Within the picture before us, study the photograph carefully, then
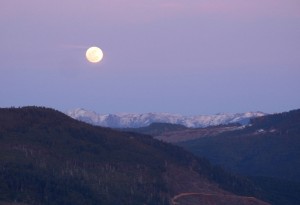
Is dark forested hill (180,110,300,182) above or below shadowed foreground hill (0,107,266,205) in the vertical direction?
above

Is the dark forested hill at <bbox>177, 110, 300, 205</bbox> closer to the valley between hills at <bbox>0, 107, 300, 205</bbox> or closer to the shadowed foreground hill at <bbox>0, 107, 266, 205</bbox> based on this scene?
the valley between hills at <bbox>0, 107, 300, 205</bbox>

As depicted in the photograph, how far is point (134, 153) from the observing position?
109 meters

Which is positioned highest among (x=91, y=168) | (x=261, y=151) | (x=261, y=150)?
(x=261, y=150)

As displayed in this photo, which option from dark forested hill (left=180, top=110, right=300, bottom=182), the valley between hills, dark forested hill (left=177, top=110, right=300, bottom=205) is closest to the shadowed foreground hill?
the valley between hills

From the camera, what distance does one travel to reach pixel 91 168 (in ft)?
324

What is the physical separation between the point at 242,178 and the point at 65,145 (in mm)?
26533

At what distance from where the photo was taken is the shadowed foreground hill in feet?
288

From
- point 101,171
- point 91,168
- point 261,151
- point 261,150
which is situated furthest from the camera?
point 261,150

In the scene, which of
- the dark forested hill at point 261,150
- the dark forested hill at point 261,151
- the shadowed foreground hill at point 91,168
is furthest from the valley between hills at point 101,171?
the dark forested hill at point 261,150

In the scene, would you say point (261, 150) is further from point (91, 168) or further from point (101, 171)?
point (101, 171)

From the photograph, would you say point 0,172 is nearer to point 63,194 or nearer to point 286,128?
point 63,194

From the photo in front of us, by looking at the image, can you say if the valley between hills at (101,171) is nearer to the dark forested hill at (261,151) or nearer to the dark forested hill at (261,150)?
the dark forested hill at (261,151)

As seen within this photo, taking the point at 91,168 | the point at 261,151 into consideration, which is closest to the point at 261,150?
the point at 261,151

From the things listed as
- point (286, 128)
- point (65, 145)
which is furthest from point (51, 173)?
point (286, 128)
